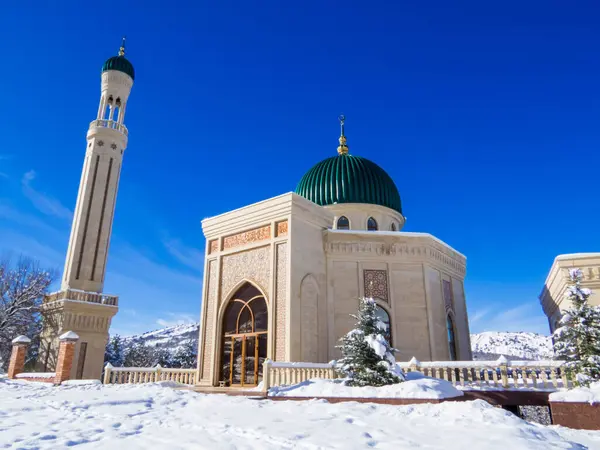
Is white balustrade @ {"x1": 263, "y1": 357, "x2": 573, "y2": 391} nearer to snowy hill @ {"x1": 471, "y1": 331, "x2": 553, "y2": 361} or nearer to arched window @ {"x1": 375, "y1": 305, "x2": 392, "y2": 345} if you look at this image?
arched window @ {"x1": 375, "y1": 305, "x2": 392, "y2": 345}

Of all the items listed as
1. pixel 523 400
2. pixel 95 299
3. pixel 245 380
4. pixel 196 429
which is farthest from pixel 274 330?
pixel 95 299

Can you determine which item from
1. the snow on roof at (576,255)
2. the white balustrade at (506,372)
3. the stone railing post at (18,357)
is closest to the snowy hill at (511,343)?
the snow on roof at (576,255)

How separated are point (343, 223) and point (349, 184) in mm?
1717

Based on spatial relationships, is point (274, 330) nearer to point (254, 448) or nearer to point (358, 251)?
point (358, 251)

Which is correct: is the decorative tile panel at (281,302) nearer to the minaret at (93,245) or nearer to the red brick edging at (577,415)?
the red brick edging at (577,415)

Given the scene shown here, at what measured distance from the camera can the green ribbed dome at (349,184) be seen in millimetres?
18859

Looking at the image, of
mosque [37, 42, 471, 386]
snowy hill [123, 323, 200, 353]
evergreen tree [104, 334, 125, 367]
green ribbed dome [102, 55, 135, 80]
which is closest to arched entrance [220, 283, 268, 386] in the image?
mosque [37, 42, 471, 386]

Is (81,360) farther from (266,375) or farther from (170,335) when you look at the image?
(170,335)

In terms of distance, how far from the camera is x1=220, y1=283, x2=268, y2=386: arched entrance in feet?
43.5

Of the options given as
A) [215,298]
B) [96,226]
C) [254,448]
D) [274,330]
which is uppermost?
[96,226]

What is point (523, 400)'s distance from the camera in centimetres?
946

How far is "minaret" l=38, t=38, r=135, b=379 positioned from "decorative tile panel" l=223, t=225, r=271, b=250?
348 inches

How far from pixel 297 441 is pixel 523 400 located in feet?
22.7

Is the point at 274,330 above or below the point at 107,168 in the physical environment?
below
